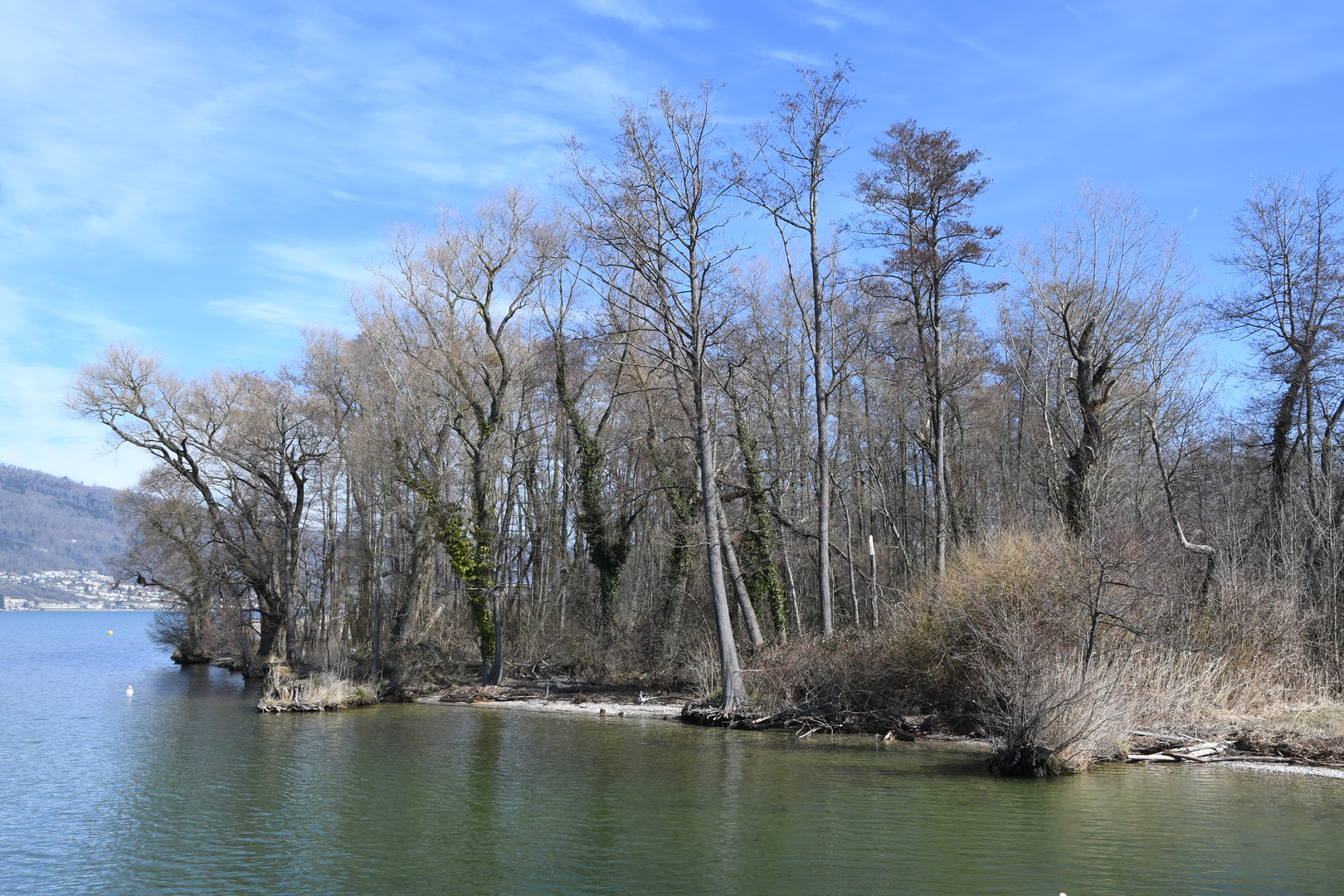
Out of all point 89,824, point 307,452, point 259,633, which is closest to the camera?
point 89,824

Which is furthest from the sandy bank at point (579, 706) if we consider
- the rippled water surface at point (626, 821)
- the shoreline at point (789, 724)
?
the rippled water surface at point (626, 821)

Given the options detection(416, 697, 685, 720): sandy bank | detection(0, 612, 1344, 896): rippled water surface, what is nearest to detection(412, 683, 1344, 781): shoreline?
detection(416, 697, 685, 720): sandy bank

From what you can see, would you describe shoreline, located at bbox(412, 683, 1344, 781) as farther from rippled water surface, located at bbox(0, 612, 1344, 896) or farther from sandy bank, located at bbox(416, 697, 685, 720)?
rippled water surface, located at bbox(0, 612, 1344, 896)

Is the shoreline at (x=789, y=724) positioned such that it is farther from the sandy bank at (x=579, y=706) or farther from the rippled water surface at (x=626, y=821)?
the rippled water surface at (x=626, y=821)

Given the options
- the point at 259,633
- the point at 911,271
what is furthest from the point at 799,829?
the point at 259,633

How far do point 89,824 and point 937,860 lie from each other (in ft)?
38.0

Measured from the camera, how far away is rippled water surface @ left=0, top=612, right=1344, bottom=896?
31.8ft

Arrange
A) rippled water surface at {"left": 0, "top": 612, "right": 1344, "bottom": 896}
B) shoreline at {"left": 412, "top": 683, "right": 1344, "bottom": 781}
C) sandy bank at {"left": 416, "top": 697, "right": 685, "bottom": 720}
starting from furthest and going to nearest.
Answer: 1. sandy bank at {"left": 416, "top": 697, "right": 685, "bottom": 720}
2. shoreline at {"left": 412, "top": 683, "right": 1344, "bottom": 781}
3. rippled water surface at {"left": 0, "top": 612, "right": 1344, "bottom": 896}

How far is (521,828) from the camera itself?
12109mm

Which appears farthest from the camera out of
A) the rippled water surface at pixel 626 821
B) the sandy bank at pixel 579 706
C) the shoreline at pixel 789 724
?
the sandy bank at pixel 579 706

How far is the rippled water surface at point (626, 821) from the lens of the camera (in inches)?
381

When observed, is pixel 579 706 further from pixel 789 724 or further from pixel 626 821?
pixel 626 821

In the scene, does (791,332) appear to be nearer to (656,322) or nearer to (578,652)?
(656,322)

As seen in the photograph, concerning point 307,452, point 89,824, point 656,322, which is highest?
point 656,322
